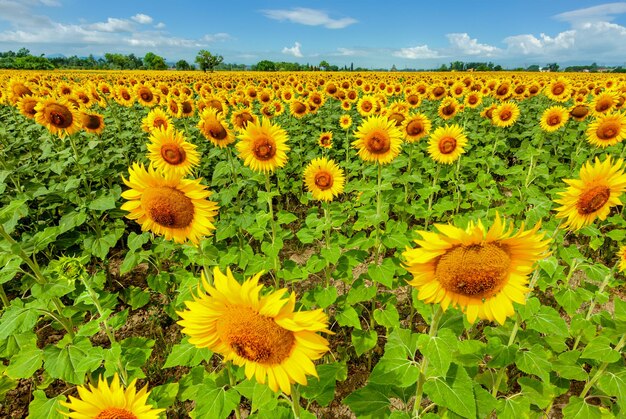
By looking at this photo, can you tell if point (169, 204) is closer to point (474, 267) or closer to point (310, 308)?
point (310, 308)

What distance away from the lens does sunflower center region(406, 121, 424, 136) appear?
603 cm

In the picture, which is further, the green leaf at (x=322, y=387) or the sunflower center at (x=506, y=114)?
the sunflower center at (x=506, y=114)

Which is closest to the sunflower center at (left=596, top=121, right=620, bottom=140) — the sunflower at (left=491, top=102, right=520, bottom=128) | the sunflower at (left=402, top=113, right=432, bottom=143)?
the sunflower at (left=491, top=102, right=520, bottom=128)

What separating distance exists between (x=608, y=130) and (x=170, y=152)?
311 inches

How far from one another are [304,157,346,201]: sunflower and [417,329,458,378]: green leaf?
2.78m

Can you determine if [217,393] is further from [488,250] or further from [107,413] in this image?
[488,250]

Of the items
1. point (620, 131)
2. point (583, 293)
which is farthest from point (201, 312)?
point (620, 131)

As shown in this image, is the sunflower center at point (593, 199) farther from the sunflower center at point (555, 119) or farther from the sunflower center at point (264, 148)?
the sunflower center at point (555, 119)

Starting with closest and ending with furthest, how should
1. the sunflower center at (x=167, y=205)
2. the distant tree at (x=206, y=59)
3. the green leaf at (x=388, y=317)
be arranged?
the sunflower center at (x=167, y=205)
the green leaf at (x=388, y=317)
the distant tree at (x=206, y=59)

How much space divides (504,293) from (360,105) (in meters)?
8.60

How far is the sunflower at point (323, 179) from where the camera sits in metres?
4.65

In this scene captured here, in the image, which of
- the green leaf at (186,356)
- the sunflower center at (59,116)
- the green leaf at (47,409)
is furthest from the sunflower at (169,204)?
the sunflower center at (59,116)

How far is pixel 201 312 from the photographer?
4.96 ft

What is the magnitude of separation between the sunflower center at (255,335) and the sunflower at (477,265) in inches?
28.4
